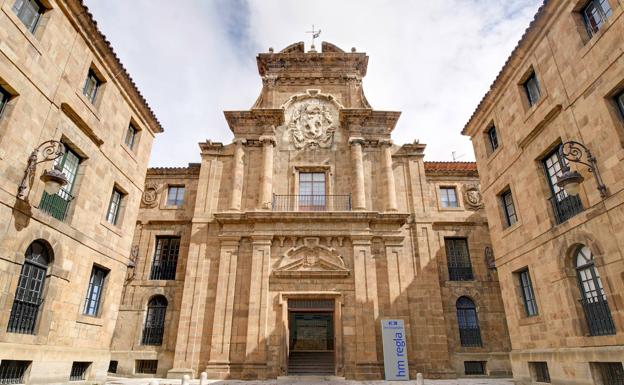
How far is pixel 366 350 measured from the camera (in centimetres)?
1614

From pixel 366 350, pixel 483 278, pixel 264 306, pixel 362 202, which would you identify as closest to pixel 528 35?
pixel 362 202

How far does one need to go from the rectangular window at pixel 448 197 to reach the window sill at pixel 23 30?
19.3 m

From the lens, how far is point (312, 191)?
1998 centimetres

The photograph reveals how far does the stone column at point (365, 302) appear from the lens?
52.7ft

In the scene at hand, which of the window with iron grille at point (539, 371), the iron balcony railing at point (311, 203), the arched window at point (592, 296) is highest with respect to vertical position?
the iron balcony railing at point (311, 203)

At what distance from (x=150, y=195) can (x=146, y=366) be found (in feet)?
29.5

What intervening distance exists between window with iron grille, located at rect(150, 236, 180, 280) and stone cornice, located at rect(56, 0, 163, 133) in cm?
685

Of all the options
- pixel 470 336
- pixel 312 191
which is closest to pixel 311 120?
pixel 312 191

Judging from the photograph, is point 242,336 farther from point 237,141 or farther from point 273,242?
point 237,141

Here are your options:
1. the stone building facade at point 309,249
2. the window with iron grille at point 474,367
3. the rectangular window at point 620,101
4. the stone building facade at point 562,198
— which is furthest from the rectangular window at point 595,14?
the window with iron grille at point 474,367

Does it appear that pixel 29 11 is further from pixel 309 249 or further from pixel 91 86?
pixel 309 249

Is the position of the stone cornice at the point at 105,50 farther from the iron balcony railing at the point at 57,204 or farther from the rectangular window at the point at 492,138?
the rectangular window at the point at 492,138

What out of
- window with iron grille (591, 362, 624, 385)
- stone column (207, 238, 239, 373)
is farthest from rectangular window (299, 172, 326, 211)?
window with iron grille (591, 362, 624, 385)

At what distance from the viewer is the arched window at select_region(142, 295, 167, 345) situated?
60.2ft
